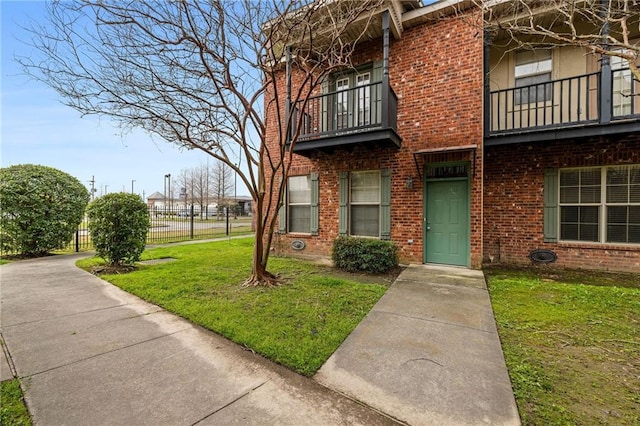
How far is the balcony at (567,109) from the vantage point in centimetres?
558

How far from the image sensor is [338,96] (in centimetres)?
798

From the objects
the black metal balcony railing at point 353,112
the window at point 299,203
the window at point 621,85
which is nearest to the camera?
the window at point 621,85

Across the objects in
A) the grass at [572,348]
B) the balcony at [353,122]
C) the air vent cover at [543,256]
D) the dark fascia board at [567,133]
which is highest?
the balcony at [353,122]

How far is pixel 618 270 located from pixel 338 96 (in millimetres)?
7856

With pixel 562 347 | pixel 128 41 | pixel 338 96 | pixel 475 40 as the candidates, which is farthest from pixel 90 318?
pixel 475 40

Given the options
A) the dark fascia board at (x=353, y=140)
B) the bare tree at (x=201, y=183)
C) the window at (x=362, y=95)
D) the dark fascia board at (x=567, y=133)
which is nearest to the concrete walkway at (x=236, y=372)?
the dark fascia board at (x=353, y=140)

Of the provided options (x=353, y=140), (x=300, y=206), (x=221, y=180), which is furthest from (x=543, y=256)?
(x=221, y=180)

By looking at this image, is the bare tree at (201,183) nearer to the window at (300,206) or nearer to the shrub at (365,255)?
the window at (300,206)

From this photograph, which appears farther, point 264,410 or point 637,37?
point 637,37

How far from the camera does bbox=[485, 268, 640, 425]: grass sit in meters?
2.05

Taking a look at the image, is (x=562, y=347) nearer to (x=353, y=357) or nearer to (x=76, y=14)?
(x=353, y=357)

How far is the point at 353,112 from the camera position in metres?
6.97

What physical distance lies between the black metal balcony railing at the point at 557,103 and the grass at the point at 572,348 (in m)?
3.63

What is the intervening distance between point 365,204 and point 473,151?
2853mm
